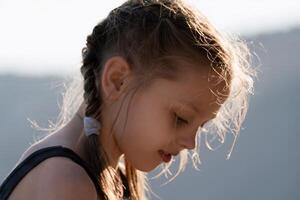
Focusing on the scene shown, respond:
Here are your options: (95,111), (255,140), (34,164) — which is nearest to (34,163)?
(34,164)

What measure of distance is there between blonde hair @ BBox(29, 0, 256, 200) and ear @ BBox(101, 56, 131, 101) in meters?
0.01

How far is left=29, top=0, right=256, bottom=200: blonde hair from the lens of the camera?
1.10 meters

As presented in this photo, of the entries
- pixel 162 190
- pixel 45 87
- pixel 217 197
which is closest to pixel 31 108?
pixel 45 87

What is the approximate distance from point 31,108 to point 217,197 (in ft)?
1.79

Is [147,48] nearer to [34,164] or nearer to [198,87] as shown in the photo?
[198,87]

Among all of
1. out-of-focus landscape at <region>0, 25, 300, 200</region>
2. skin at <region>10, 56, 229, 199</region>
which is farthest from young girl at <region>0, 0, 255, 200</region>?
out-of-focus landscape at <region>0, 25, 300, 200</region>

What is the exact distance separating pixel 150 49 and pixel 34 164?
0.22m

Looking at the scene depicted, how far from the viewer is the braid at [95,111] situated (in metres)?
1.09

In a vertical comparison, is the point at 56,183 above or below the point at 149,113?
below

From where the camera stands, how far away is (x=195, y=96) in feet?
3.58

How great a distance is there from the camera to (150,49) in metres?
1.10

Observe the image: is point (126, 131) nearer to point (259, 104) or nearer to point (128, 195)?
point (128, 195)

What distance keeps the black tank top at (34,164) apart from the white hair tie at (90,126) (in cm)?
5

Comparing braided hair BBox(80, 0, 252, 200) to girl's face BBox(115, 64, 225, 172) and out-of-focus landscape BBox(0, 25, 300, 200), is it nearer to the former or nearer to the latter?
girl's face BBox(115, 64, 225, 172)
